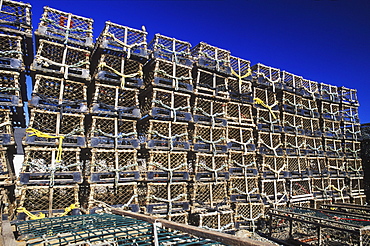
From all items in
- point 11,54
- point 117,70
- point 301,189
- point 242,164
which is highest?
point 117,70

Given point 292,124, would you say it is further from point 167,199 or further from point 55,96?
point 55,96

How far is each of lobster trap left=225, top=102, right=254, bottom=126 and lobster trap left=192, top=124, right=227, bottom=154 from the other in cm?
62

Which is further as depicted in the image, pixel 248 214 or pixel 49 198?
pixel 248 214

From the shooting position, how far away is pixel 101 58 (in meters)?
7.30

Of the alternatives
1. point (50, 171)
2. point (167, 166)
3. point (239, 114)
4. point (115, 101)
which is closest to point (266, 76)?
point (239, 114)

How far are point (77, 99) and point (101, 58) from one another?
1.39 metres

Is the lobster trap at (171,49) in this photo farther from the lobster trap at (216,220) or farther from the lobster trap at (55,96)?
the lobster trap at (216,220)

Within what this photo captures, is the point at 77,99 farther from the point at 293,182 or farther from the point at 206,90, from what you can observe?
the point at 293,182

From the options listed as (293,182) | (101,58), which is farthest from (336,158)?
(101,58)

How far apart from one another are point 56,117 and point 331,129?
12048mm

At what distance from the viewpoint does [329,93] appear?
12.4 metres

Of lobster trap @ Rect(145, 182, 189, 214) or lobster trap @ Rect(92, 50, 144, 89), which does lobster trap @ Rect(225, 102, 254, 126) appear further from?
lobster trap @ Rect(92, 50, 144, 89)

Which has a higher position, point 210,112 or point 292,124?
point 210,112

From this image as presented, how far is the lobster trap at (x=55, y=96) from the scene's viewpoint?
6242 millimetres
